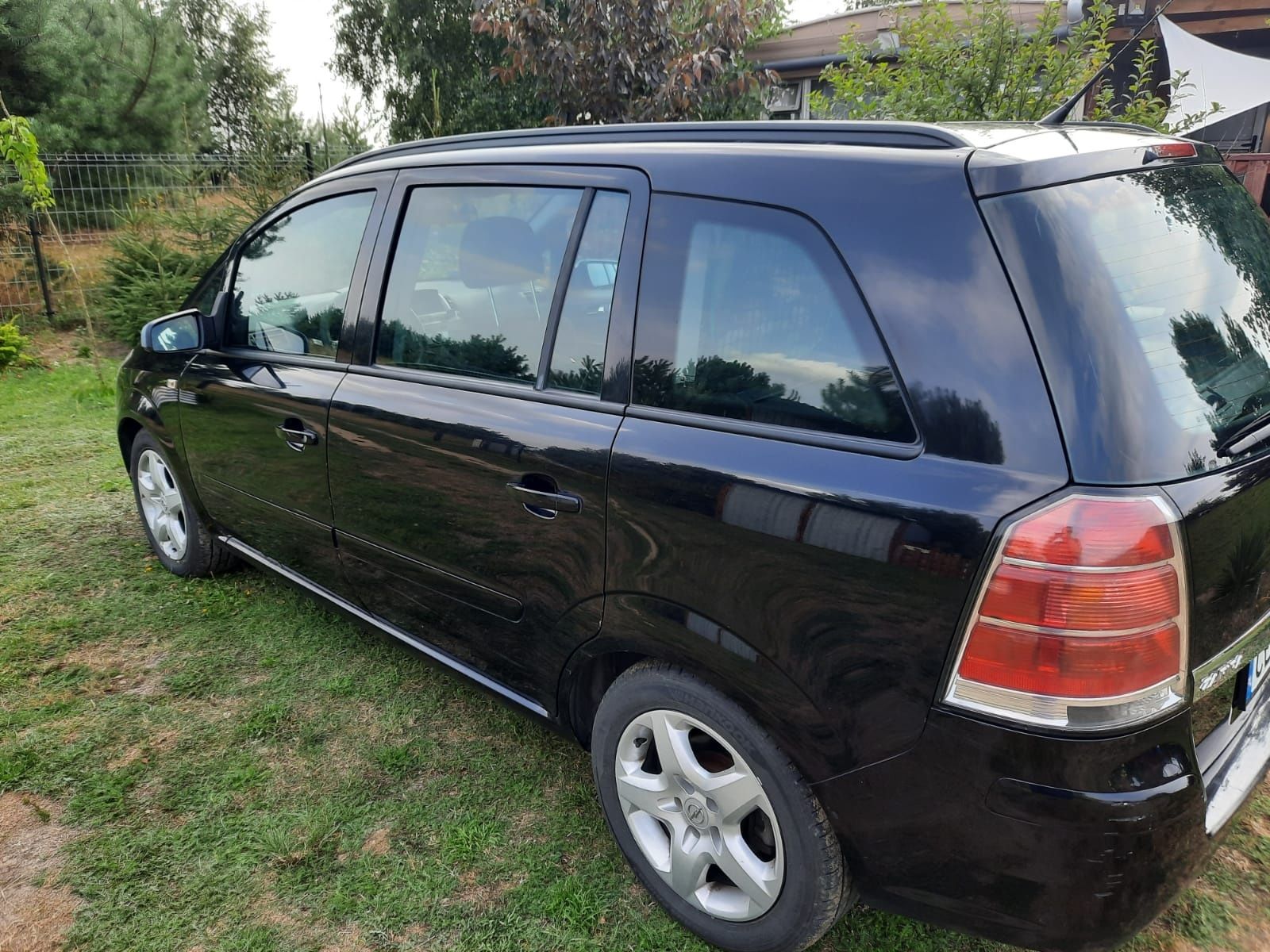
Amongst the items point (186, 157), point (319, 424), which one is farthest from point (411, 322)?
point (186, 157)

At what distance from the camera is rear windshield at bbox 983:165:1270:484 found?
1399mm

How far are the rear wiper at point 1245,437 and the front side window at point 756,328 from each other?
1.80 feet

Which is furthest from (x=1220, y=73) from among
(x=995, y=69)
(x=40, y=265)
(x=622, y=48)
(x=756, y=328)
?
(x=40, y=265)

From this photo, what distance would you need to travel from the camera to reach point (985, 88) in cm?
425

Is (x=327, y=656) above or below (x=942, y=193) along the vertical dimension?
below

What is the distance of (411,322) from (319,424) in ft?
1.57

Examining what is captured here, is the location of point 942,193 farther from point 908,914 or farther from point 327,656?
point 327,656

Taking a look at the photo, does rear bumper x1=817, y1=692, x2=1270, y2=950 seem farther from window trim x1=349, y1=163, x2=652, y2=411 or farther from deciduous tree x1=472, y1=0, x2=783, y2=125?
deciduous tree x1=472, y1=0, x2=783, y2=125

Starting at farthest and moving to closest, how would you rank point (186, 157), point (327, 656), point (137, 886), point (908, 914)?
point (186, 157)
point (327, 656)
point (137, 886)
point (908, 914)

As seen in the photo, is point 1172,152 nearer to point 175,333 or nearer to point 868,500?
point 868,500

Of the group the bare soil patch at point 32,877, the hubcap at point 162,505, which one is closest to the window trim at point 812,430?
the bare soil patch at point 32,877

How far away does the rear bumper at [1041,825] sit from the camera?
145cm

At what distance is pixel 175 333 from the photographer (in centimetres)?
344

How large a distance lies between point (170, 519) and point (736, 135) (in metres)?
3.28
